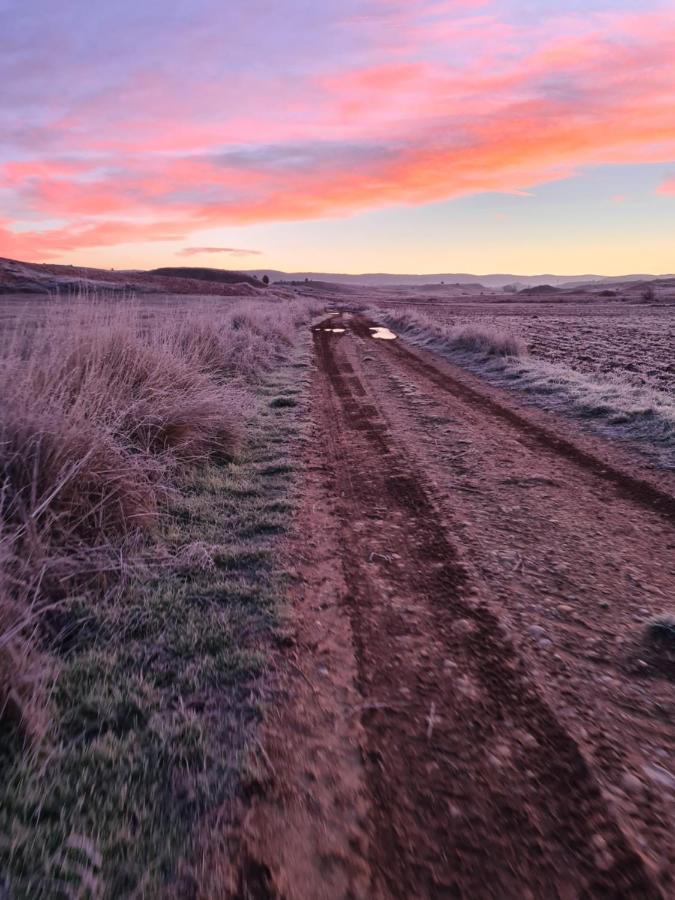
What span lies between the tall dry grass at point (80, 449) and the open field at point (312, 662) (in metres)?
0.03

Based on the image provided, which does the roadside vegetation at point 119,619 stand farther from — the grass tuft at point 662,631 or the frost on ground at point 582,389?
the frost on ground at point 582,389

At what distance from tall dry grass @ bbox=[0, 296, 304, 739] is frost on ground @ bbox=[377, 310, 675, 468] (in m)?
5.71

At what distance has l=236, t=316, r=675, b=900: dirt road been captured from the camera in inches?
75.4

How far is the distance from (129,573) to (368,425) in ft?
17.6

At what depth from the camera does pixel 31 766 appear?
85.1 inches

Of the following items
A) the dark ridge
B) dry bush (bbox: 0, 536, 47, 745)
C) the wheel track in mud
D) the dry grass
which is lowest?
the wheel track in mud

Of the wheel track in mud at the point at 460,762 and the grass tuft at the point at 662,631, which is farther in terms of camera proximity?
the grass tuft at the point at 662,631

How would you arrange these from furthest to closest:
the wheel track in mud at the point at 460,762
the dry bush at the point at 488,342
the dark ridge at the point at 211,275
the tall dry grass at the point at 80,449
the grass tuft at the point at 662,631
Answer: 1. the dark ridge at the point at 211,275
2. the dry bush at the point at 488,342
3. the grass tuft at the point at 662,631
4. the tall dry grass at the point at 80,449
5. the wheel track in mud at the point at 460,762

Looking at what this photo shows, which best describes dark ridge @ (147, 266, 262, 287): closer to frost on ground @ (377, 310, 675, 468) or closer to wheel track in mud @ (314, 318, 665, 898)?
frost on ground @ (377, 310, 675, 468)

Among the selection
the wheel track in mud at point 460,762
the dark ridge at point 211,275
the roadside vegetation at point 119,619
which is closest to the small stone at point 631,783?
the wheel track in mud at point 460,762

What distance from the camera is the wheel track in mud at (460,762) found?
188 centimetres

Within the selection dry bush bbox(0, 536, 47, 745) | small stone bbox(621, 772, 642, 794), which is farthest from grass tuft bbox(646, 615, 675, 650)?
dry bush bbox(0, 536, 47, 745)

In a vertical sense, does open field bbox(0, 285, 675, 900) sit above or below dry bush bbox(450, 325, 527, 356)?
below

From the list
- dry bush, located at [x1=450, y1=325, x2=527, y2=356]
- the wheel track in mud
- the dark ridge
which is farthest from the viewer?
the dark ridge
